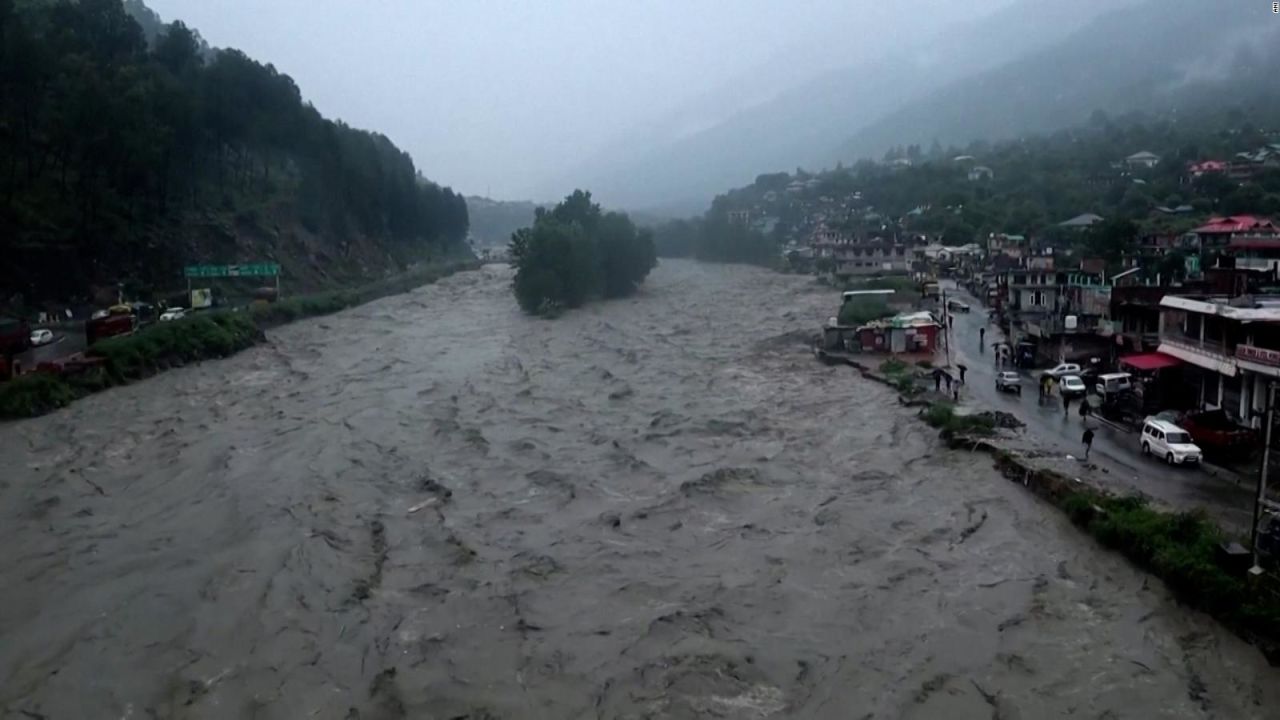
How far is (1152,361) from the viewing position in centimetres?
1392

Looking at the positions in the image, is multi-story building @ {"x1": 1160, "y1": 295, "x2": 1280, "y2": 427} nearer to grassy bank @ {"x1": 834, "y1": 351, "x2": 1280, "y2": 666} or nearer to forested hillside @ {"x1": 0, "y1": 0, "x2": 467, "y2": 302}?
grassy bank @ {"x1": 834, "y1": 351, "x2": 1280, "y2": 666}

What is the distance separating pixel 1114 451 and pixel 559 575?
746 centimetres

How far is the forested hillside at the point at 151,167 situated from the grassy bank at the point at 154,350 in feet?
11.3

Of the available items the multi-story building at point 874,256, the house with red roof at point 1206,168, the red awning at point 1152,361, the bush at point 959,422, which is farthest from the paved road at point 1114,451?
the house with red roof at point 1206,168

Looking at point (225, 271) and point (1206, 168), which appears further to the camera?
point (1206, 168)

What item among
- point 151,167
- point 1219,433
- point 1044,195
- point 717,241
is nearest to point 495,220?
point 717,241

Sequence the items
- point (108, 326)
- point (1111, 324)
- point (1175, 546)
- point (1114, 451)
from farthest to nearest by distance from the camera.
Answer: point (108, 326)
point (1111, 324)
point (1114, 451)
point (1175, 546)

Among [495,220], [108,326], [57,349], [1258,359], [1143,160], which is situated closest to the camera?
[1258,359]

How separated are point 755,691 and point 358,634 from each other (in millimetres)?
3167

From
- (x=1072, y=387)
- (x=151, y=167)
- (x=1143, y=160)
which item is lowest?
(x=1072, y=387)

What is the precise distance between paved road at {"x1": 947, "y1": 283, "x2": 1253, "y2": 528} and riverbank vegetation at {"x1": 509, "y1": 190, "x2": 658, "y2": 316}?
17.4m

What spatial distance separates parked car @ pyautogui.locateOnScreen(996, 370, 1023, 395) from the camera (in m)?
15.8

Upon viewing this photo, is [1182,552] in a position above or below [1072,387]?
above

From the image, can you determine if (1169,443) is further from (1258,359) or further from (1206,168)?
(1206,168)
